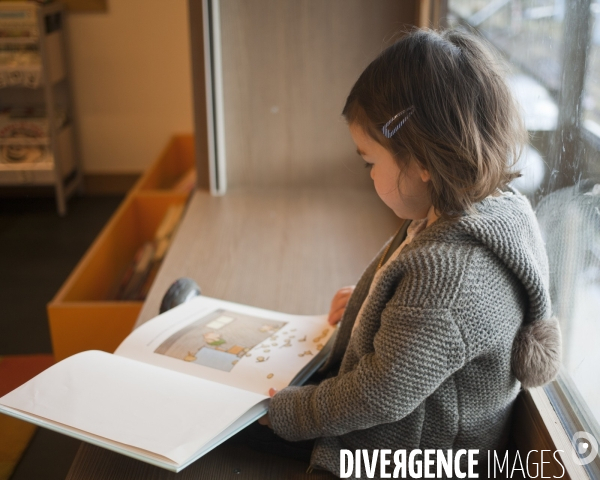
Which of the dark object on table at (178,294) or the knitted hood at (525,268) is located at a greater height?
the knitted hood at (525,268)

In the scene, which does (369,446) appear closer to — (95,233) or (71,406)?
(71,406)

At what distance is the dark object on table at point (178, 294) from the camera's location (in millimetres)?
1085

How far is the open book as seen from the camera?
69 centimetres

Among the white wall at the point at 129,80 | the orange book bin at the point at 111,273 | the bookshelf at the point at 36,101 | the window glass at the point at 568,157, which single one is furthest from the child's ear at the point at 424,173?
the white wall at the point at 129,80

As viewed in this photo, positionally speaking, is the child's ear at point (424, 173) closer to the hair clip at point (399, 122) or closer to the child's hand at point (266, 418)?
the hair clip at point (399, 122)

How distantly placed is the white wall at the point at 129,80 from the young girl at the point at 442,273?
2.75 metres

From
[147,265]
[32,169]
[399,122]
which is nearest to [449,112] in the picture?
[399,122]

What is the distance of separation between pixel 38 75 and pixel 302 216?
1829 millimetres

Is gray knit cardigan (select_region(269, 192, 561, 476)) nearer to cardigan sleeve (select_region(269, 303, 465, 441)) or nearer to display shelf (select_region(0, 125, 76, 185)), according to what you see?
cardigan sleeve (select_region(269, 303, 465, 441))

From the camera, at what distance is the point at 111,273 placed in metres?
1.89

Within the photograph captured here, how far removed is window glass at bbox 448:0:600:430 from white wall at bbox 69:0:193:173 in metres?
2.50

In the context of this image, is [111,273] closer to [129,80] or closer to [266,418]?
[266,418]

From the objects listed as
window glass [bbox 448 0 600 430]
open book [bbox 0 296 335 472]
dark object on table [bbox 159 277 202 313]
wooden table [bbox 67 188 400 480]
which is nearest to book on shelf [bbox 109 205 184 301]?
wooden table [bbox 67 188 400 480]

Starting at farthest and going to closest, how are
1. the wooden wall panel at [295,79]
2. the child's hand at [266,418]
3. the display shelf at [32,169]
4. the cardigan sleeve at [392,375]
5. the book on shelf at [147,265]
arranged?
1. the display shelf at [32,169]
2. the book on shelf at [147,265]
3. the wooden wall panel at [295,79]
4. the child's hand at [266,418]
5. the cardigan sleeve at [392,375]
